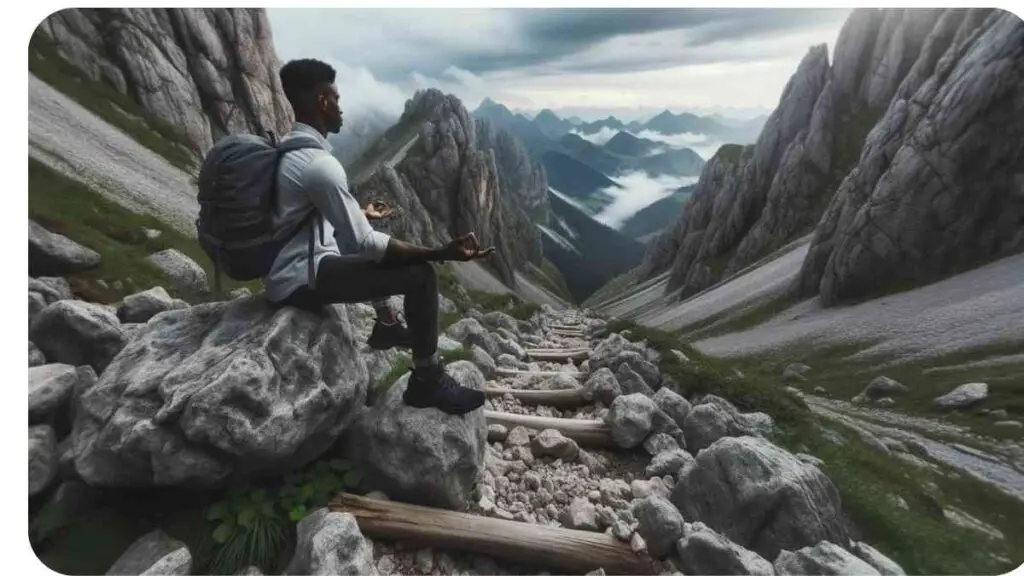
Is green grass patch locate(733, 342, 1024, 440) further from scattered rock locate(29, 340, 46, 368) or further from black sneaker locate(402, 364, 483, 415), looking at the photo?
scattered rock locate(29, 340, 46, 368)

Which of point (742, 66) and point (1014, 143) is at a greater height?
point (1014, 143)

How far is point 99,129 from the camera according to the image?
29.7 feet

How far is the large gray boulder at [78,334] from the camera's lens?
13.4ft

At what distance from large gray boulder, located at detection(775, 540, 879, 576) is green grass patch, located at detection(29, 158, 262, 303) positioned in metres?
7.18

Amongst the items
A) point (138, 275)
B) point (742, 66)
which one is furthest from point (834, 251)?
point (138, 275)

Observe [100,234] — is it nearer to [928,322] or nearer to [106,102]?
[106,102]

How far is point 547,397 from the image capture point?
23.4 ft

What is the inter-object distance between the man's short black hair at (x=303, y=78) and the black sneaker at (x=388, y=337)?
2378mm

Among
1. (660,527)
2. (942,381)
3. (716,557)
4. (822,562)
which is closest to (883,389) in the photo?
(942,381)

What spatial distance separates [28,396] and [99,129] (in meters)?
7.90

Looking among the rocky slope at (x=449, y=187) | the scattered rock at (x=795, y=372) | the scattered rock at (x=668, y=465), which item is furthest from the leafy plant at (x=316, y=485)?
the scattered rock at (x=795, y=372)

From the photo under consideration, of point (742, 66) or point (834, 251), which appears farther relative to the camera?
point (834, 251)
